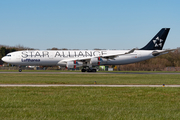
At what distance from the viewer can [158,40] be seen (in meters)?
54.0

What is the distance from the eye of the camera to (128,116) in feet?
30.3

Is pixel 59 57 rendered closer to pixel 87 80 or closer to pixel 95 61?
pixel 95 61

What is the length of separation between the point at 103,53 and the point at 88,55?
10.7 ft

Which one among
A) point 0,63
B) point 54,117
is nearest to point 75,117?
point 54,117

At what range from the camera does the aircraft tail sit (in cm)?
5394

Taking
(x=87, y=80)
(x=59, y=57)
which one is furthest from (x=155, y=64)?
(x=87, y=80)

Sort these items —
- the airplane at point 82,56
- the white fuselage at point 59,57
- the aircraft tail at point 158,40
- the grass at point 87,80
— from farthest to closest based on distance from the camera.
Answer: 1. the aircraft tail at point 158,40
2. the white fuselage at point 59,57
3. the airplane at point 82,56
4. the grass at point 87,80

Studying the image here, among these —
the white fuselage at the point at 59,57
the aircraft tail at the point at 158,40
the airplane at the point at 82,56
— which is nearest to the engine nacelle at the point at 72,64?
the airplane at the point at 82,56

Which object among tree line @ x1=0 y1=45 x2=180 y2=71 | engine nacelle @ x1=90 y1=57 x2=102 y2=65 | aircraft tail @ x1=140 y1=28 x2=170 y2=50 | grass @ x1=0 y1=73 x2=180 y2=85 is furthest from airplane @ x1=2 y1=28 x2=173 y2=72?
tree line @ x1=0 y1=45 x2=180 y2=71

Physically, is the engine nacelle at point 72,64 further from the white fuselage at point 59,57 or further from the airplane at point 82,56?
the white fuselage at point 59,57

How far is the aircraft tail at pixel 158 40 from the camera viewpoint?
53.9m

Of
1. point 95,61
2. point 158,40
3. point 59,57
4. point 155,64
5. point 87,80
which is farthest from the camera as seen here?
point 155,64

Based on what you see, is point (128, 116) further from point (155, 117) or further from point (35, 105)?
point (35, 105)

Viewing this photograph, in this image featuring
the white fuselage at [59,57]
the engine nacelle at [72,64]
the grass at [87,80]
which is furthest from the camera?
the white fuselage at [59,57]
